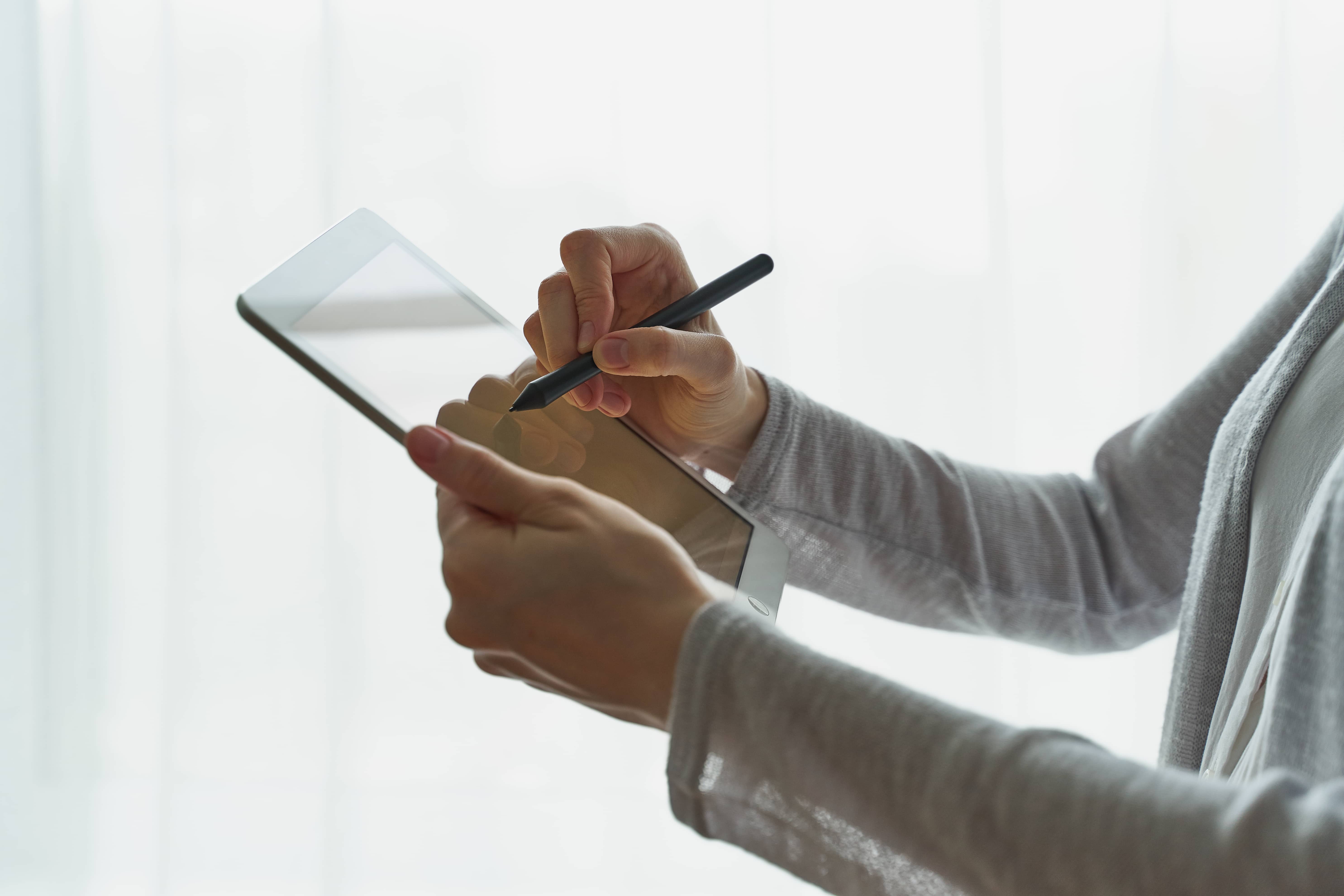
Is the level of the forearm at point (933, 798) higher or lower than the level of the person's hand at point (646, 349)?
lower

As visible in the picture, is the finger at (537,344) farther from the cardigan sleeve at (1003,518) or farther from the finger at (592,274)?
the cardigan sleeve at (1003,518)

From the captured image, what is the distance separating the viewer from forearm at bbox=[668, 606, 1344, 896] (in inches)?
8.7

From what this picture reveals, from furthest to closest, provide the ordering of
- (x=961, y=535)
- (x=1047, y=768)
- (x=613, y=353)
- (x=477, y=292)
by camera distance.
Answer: (x=477, y=292) < (x=961, y=535) < (x=613, y=353) < (x=1047, y=768)

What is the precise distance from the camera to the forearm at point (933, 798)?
22 centimetres

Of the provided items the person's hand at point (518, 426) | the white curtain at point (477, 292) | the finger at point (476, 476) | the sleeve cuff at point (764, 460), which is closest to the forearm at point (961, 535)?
the sleeve cuff at point (764, 460)

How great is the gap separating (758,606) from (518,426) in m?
0.18

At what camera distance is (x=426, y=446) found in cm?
34

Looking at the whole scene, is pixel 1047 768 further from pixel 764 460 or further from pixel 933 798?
pixel 764 460

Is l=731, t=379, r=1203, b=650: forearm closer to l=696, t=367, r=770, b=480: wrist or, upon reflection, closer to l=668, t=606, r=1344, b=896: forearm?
l=696, t=367, r=770, b=480: wrist

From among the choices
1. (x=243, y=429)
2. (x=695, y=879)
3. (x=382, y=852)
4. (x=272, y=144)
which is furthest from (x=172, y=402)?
(x=695, y=879)

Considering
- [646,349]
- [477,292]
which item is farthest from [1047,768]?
[477,292]

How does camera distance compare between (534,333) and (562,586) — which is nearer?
(562,586)

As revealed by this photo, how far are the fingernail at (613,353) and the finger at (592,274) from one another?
0.09ft

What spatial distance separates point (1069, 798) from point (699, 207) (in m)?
1.03
